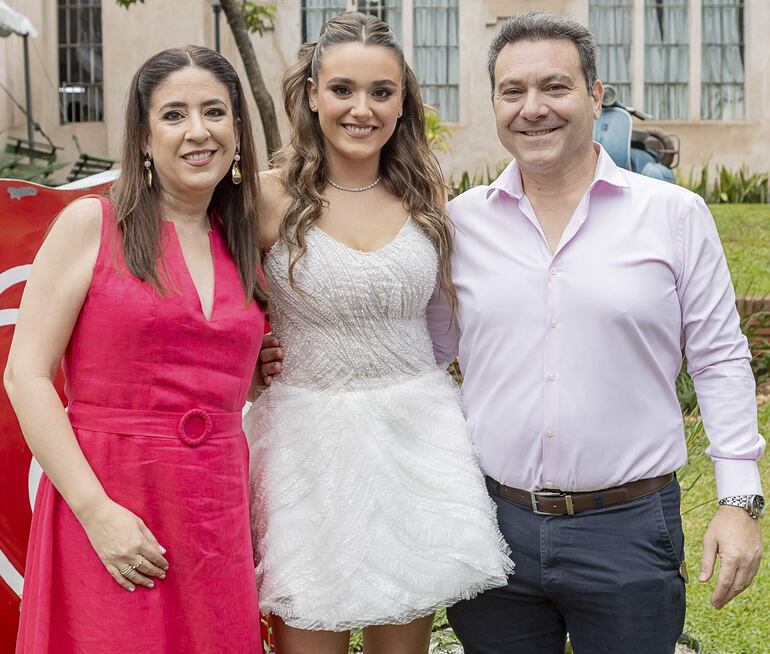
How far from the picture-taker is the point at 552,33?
2.72 m

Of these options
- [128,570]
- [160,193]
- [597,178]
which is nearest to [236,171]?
[160,193]

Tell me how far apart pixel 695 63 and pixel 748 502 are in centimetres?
1243

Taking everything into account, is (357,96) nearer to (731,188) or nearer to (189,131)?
(189,131)

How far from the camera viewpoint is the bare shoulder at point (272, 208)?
2.95m

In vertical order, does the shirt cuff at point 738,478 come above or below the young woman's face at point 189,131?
below

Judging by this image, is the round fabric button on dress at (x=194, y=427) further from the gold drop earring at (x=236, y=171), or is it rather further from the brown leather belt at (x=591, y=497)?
the brown leather belt at (x=591, y=497)

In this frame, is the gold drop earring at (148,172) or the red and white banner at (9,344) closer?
the gold drop earring at (148,172)

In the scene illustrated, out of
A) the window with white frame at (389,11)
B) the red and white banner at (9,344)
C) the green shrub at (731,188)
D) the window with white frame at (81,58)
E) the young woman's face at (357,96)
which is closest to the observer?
the young woman's face at (357,96)

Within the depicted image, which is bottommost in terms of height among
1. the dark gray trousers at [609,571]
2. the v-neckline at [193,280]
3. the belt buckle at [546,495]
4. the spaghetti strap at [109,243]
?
the dark gray trousers at [609,571]

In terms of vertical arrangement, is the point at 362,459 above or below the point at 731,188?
below

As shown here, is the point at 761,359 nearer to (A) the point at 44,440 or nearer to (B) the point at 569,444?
(B) the point at 569,444

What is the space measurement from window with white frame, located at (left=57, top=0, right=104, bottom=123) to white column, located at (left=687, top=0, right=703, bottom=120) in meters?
7.68

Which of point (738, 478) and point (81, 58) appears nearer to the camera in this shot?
point (738, 478)

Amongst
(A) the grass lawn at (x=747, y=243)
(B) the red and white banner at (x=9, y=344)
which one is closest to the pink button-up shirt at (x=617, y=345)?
(B) the red and white banner at (x=9, y=344)
